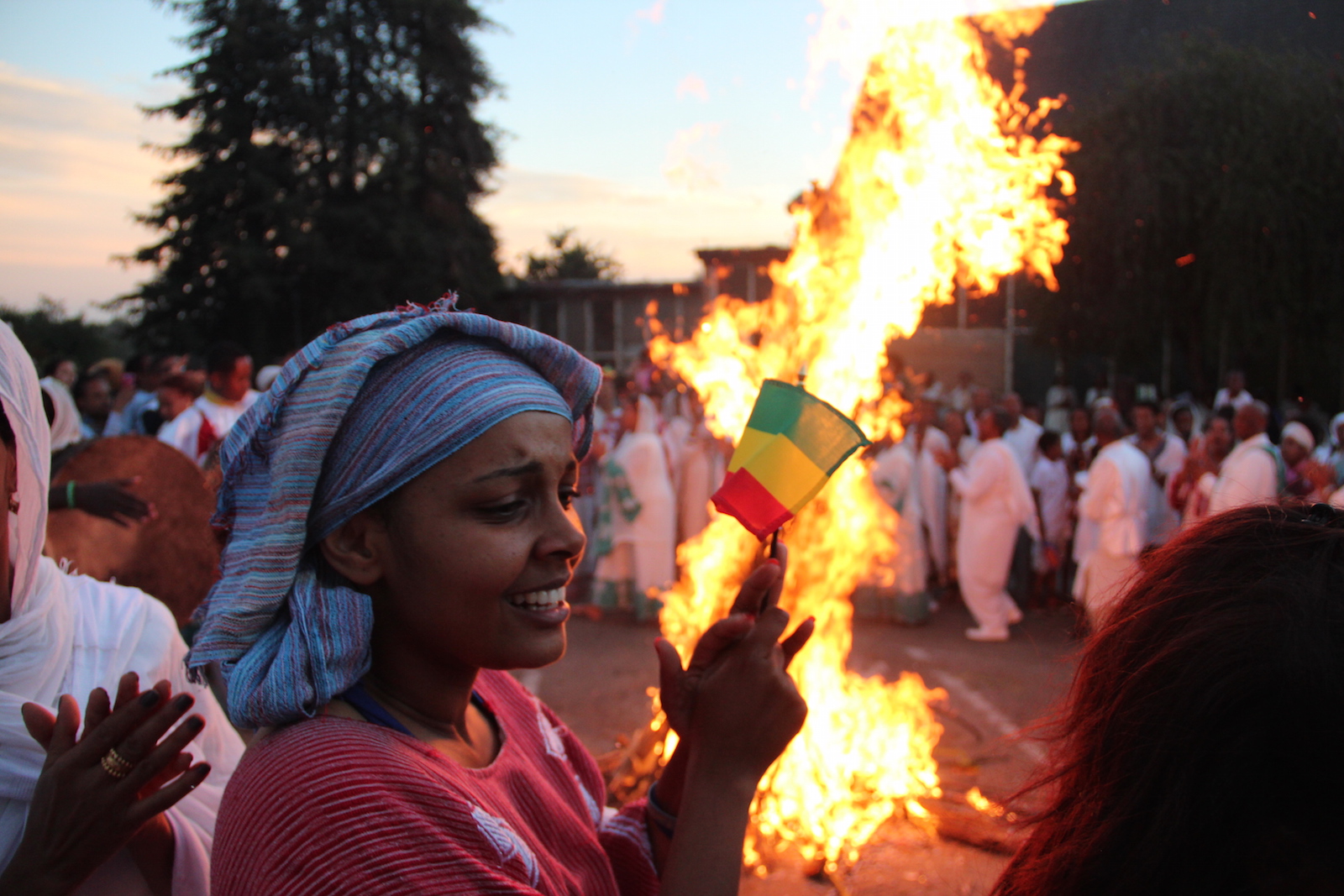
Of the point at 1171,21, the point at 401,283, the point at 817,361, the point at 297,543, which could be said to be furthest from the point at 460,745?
the point at 401,283

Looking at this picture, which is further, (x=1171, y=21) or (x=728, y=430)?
(x=1171, y=21)

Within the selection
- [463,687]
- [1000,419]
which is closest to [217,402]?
[463,687]

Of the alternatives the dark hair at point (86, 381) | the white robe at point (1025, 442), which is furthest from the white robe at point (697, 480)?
the dark hair at point (86, 381)

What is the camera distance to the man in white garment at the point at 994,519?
898 cm

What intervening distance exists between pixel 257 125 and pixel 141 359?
21.3m

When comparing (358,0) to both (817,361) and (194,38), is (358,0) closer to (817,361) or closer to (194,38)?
(194,38)

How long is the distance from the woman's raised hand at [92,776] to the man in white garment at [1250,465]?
7.36m

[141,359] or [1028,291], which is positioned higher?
[1028,291]

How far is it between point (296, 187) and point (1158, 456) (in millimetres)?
28643

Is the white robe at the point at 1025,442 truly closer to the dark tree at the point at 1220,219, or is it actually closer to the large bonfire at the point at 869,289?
the large bonfire at the point at 869,289

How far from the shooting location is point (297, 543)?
52.1 inches

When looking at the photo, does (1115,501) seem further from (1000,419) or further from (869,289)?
(869,289)

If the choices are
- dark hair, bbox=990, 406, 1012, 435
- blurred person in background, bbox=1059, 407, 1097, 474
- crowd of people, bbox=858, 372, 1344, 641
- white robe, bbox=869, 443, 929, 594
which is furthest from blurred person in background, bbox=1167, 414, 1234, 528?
white robe, bbox=869, 443, 929, 594

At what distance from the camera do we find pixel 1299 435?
8.13m
